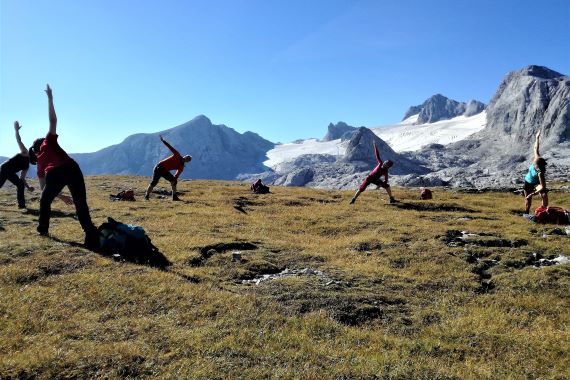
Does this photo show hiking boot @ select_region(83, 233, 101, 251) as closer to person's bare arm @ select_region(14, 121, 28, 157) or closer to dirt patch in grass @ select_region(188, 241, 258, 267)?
dirt patch in grass @ select_region(188, 241, 258, 267)

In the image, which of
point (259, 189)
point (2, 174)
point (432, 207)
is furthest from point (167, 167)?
point (432, 207)

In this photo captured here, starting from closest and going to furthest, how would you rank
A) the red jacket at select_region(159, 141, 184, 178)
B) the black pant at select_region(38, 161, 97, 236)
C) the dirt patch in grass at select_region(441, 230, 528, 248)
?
the black pant at select_region(38, 161, 97, 236) < the dirt patch in grass at select_region(441, 230, 528, 248) < the red jacket at select_region(159, 141, 184, 178)

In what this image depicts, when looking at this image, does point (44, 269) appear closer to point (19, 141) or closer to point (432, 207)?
point (19, 141)

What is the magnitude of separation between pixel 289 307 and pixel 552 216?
62.8 ft

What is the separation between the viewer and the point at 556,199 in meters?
42.6

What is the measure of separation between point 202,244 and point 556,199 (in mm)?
39033

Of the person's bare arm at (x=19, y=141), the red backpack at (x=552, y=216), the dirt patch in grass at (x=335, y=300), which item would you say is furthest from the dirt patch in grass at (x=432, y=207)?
the person's bare arm at (x=19, y=141)

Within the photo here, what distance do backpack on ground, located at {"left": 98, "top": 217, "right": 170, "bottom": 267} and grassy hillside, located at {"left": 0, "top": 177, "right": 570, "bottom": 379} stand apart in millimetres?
643

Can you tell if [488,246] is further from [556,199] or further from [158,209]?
[556,199]

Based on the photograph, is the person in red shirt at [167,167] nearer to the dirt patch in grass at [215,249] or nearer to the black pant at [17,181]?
the black pant at [17,181]

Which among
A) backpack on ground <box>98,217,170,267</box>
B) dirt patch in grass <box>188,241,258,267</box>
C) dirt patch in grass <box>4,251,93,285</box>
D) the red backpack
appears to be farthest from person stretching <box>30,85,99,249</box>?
the red backpack

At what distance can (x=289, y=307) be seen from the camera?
11.7 metres

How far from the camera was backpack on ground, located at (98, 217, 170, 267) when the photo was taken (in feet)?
50.8

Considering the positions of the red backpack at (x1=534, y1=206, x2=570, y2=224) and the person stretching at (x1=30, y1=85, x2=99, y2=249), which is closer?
the person stretching at (x1=30, y1=85, x2=99, y2=249)
